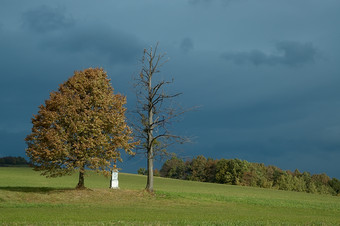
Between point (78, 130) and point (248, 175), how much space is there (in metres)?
76.1

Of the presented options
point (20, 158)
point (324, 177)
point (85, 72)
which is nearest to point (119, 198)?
point (85, 72)

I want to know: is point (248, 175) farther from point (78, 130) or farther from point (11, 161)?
point (11, 161)

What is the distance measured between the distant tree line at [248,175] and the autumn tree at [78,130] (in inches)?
2746

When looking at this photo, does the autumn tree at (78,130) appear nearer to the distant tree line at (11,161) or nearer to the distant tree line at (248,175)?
the distant tree line at (248,175)

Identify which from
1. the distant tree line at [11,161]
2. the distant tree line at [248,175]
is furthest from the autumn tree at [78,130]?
the distant tree line at [11,161]

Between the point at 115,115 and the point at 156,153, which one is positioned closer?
the point at 115,115

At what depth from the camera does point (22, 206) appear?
24344mm

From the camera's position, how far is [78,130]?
2853 centimetres

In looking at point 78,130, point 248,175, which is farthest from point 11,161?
point 78,130

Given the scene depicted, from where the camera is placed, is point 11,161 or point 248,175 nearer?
point 248,175

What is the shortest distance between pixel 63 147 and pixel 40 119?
363 centimetres

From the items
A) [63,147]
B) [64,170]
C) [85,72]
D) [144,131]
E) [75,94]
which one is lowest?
[64,170]

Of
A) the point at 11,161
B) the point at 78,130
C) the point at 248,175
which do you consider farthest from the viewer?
the point at 11,161

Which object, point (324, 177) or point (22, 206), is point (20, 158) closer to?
point (324, 177)
